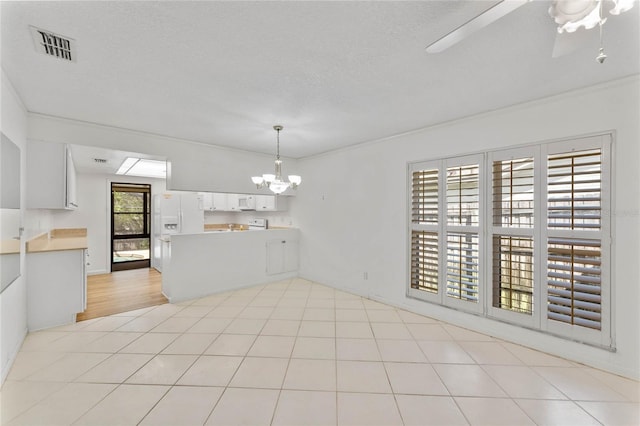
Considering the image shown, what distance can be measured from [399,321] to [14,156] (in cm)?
424

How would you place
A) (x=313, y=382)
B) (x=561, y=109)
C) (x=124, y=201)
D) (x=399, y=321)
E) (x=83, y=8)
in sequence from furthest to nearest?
1. (x=124, y=201)
2. (x=399, y=321)
3. (x=561, y=109)
4. (x=313, y=382)
5. (x=83, y=8)

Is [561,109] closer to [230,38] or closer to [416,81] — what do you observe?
[416,81]

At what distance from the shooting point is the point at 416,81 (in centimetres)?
233

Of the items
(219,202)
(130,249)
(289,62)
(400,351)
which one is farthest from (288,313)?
(130,249)

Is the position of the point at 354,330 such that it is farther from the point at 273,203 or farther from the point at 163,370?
the point at 273,203

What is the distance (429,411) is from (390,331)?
1241 mm

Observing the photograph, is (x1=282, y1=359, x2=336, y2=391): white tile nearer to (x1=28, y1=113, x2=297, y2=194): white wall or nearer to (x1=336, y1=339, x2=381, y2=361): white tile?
(x1=336, y1=339, x2=381, y2=361): white tile

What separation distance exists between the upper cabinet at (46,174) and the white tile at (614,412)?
532 cm

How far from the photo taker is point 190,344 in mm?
2764

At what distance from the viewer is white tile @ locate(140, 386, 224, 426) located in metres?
1.76

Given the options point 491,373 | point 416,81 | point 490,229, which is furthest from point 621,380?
point 416,81

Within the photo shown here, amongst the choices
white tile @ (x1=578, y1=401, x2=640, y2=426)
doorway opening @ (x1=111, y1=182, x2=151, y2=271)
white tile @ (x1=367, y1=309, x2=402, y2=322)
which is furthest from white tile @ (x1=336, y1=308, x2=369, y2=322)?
doorway opening @ (x1=111, y1=182, x2=151, y2=271)

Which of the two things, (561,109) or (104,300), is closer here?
(561,109)

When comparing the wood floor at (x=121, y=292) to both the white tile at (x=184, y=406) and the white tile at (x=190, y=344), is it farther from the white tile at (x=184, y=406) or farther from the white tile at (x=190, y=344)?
the white tile at (x=184, y=406)
